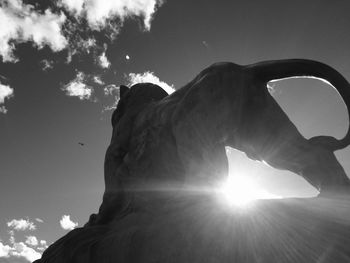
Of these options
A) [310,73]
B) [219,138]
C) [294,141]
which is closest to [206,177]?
[219,138]

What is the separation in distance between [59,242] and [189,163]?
1.94m

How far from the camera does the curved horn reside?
518 cm

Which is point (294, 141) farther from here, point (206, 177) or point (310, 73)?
point (206, 177)

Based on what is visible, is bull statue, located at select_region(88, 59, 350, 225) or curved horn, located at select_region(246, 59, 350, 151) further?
curved horn, located at select_region(246, 59, 350, 151)

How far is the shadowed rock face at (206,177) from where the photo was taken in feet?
11.0

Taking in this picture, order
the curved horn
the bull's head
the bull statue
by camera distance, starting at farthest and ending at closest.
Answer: the curved horn → the bull statue → the bull's head

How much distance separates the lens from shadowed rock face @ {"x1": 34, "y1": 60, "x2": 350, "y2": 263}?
A: 3.36 metres

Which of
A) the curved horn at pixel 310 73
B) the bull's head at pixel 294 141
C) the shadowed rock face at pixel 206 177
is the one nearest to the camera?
the shadowed rock face at pixel 206 177

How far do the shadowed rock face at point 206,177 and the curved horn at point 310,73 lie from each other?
0.01m

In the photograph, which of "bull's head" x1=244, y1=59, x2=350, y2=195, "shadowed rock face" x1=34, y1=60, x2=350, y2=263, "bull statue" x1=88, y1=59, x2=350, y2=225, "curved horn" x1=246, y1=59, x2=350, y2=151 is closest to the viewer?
"shadowed rock face" x1=34, y1=60, x2=350, y2=263

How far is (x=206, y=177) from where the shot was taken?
4965mm

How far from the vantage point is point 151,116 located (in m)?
5.96

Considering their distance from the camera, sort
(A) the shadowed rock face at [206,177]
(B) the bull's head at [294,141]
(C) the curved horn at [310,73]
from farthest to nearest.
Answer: (C) the curved horn at [310,73]
(B) the bull's head at [294,141]
(A) the shadowed rock face at [206,177]

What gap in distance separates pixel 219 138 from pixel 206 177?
2.14 feet
